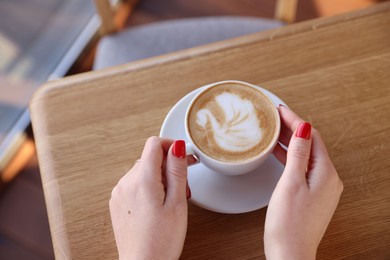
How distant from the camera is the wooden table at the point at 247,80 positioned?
67 centimetres

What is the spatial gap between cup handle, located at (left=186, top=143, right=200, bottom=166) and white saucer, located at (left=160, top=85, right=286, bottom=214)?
0.10ft

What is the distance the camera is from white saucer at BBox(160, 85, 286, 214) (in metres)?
0.66

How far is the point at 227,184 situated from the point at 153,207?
132mm

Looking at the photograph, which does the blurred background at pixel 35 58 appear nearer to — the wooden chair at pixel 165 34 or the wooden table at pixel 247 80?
the wooden chair at pixel 165 34

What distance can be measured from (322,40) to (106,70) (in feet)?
1.32

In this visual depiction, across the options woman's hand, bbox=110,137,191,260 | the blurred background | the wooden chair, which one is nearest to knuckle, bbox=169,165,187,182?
woman's hand, bbox=110,137,191,260

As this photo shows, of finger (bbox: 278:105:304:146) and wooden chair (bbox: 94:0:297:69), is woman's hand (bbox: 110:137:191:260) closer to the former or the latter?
finger (bbox: 278:105:304:146)

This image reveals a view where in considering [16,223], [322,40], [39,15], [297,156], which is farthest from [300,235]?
[39,15]

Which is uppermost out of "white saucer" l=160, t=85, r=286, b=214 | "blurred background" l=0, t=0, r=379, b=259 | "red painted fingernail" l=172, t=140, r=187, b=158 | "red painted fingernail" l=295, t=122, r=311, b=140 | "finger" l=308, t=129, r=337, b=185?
"red painted fingernail" l=172, t=140, r=187, b=158

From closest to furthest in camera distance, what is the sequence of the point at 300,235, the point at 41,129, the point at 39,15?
the point at 300,235 → the point at 41,129 → the point at 39,15

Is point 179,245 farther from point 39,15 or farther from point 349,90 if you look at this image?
point 39,15

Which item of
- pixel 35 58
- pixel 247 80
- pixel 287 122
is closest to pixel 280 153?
pixel 287 122

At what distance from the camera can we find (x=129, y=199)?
625mm

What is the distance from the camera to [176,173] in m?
0.62
